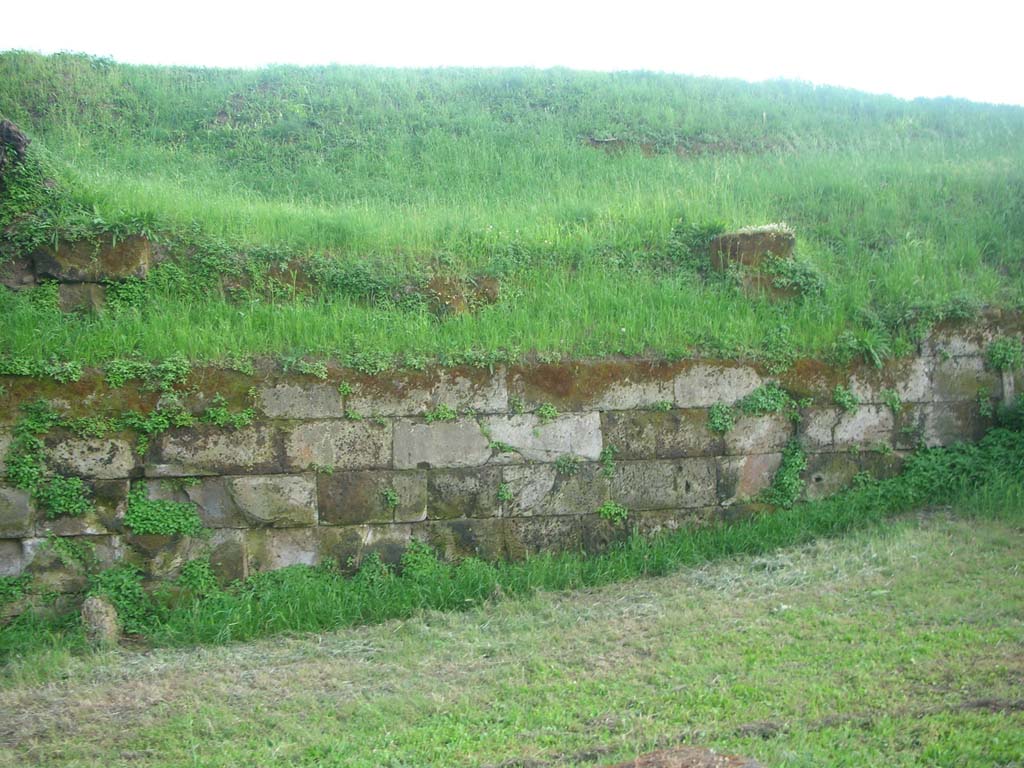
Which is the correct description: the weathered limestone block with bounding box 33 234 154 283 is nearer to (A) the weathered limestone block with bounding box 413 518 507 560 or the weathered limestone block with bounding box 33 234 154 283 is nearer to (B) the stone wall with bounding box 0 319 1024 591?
(B) the stone wall with bounding box 0 319 1024 591

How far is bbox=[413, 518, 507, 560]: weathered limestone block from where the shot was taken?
642 cm

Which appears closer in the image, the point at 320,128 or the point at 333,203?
the point at 333,203

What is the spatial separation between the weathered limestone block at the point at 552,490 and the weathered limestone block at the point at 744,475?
3.01 feet

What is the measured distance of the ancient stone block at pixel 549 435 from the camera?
21.3 ft

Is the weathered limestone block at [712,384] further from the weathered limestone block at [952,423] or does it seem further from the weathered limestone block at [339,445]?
the weathered limestone block at [339,445]

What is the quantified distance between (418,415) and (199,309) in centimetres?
197

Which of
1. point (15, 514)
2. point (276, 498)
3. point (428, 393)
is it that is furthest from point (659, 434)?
point (15, 514)

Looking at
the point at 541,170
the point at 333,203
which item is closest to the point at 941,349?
the point at 541,170

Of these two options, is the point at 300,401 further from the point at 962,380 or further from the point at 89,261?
the point at 962,380

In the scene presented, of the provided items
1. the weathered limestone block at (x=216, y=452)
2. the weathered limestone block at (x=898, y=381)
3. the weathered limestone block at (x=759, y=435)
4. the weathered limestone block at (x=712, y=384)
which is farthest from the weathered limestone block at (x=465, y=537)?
the weathered limestone block at (x=898, y=381)

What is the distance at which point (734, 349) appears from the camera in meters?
6.82

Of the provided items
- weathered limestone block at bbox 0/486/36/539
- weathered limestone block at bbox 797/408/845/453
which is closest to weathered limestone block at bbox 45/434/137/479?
weathered limestone block at bbox 0/486/36/539

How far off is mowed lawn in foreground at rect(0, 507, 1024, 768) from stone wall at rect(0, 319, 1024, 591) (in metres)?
0.74

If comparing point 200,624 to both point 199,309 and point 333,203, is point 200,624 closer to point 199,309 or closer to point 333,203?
point 199,309
